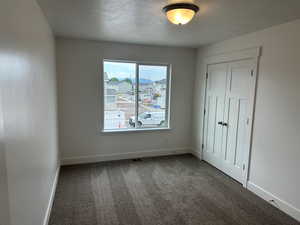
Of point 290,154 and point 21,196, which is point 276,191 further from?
point 21,196

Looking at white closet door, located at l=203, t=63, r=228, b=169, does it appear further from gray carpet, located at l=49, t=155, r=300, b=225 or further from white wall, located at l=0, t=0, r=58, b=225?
A: white wall, located at l=0, t=0, r=58, b=225

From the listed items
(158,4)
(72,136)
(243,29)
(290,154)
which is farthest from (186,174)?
(158,4)

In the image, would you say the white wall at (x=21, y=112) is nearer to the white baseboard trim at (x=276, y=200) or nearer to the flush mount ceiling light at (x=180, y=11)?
the flush mount ceiling light at (x=180, y=11)

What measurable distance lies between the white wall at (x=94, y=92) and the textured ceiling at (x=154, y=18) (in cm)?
36

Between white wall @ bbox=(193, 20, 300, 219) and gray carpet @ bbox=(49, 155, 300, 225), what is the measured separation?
14.9 inches

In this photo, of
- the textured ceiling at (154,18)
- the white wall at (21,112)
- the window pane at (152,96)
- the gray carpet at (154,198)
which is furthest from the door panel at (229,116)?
the white wall at (21,112)

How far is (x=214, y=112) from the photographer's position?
3988 mm

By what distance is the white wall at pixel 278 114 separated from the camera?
250cm

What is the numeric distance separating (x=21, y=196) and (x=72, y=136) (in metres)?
2.62

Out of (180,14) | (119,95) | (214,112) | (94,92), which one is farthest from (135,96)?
(180,14)

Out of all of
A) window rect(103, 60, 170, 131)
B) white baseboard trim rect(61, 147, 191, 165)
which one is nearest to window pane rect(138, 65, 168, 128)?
window rect(103, 60, 170, 131)

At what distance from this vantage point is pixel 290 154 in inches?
101

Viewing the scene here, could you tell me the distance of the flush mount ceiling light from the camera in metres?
2.03

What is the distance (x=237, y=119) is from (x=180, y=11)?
213 centimetres
